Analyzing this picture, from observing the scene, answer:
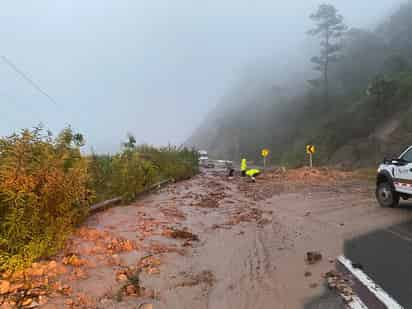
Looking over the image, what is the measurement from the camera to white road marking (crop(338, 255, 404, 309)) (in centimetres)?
364

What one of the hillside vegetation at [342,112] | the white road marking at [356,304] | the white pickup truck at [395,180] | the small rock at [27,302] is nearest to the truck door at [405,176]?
the white pickup truck at [395,180]

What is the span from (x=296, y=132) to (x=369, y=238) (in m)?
46.9

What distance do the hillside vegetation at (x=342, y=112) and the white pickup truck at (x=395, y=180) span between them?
2104cm

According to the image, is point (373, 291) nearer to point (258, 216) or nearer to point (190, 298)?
point (190, 298)

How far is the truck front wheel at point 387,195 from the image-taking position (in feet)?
28.6

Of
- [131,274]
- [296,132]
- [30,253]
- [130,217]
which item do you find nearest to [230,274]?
[131,274]

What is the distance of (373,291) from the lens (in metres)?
3.92

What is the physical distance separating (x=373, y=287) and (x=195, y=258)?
104 inches

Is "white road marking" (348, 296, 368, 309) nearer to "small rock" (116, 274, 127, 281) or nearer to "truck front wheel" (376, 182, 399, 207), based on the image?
"small rock" (116, 274, 127, 281)

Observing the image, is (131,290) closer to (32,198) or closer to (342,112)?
(32,198)

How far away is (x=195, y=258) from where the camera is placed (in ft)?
18.1

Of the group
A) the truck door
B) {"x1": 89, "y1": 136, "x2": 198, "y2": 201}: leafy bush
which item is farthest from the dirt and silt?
{"x1": 89, "y1": 136, "x2": 198, "y2": 201}: leafy bush

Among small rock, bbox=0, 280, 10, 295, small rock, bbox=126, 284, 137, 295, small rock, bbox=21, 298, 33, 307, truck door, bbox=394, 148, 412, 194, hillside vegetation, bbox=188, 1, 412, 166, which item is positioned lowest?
small rock, bbox=126, 284, 137, 295

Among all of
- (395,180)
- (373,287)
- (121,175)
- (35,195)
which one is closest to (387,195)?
(395,180)
